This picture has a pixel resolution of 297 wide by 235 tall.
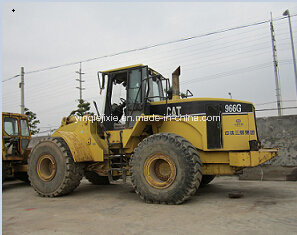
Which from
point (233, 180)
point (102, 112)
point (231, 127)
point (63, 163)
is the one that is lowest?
point (233, 180)

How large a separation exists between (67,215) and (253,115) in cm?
428

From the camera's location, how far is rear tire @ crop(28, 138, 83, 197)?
665cm

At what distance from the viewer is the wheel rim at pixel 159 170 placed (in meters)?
5.53

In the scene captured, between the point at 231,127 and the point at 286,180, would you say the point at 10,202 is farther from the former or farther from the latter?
the point at 286,180

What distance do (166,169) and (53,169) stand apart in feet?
9.61

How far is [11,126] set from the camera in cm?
969

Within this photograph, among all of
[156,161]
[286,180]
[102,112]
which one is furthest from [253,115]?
[102,112]

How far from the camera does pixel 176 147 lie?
5516 mm

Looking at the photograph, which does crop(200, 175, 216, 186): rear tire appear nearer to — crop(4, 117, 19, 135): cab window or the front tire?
the front tire

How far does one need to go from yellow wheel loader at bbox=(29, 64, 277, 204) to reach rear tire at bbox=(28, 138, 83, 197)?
0.9 inches

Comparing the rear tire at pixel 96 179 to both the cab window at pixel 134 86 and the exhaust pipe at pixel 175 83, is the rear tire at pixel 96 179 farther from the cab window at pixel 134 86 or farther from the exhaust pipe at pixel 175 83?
the exhaust pipe at pixel 175 83

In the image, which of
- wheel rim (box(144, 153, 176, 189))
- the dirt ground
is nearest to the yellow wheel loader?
wheel rim (box(144, 153, 176, 189))

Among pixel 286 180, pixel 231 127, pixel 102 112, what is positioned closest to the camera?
pixel 231 127

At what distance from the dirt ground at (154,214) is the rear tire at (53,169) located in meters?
0.28
